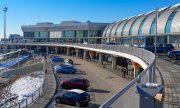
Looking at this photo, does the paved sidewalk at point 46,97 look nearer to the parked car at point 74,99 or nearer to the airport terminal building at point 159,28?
the parked car at point 74,99

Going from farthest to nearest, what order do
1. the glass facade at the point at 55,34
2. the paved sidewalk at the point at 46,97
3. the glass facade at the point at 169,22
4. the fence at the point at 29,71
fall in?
the glass facade at the point at 55,34, the glass facade at the point at 169,22, the fence at the point at 29,71, the paved sidewalk at the point at 46,97

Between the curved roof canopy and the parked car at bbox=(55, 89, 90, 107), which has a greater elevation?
the curved roof canopy

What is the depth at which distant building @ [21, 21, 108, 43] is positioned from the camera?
11746 centimetres

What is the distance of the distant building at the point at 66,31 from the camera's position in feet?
385

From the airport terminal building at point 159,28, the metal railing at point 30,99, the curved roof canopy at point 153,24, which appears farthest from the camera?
the curved roof canopy at point 153,24

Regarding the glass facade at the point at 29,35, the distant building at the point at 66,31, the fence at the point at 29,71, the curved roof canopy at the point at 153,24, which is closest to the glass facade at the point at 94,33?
the distant building at the point at 66,31

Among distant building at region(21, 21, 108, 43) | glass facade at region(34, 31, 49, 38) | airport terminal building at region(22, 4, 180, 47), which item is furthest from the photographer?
glass facade at region(34, 31, 49, 38)

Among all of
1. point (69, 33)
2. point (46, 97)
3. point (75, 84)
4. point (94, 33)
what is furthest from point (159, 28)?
point (69, 33)

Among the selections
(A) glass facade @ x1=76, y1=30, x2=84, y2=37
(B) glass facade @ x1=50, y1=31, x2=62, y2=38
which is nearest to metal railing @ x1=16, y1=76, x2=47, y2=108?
(A) glass facade @ x1=76, y1=30, x2=84, y2=37

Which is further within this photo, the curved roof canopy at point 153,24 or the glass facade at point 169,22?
the glass facade at point 169,22

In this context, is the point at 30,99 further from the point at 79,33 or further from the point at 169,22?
the point at 79,33

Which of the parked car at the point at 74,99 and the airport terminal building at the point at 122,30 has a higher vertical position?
the airport terminal building at the point at 122,30

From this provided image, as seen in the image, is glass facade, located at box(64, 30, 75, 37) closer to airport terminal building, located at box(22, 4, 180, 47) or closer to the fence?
airport terminal building, located at box(22, 4, 180, 47)

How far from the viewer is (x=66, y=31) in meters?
127
